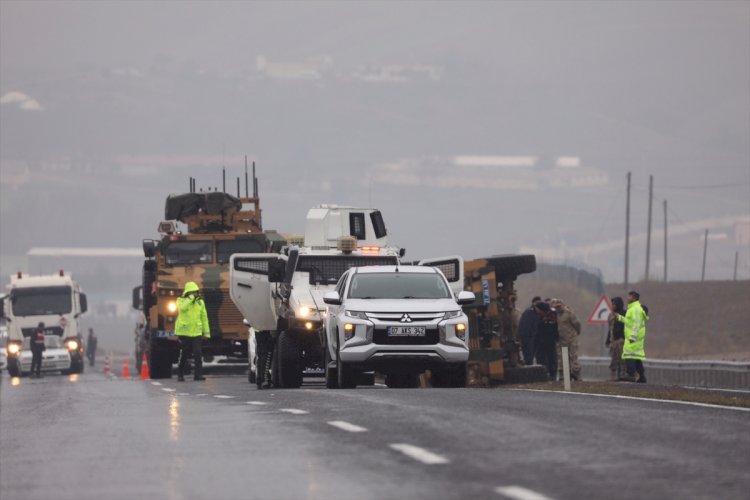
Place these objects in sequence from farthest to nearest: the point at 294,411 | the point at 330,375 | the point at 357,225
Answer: the point at 357,225 → the point at 330,375 → the point at 294,411

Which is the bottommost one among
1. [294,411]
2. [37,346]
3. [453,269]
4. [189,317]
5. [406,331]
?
[37,346]

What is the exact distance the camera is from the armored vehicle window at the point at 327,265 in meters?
26.9

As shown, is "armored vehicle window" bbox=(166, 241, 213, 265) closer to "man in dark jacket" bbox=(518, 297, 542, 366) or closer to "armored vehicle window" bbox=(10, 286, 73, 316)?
"man in dark jacket" bbox=(518, 297, 542, 366)

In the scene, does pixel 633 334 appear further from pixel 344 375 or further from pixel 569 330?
pixel 344 375

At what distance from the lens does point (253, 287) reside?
28953 mm

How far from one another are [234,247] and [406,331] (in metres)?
16.2

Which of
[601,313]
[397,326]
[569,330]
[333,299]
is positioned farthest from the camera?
[601,313]

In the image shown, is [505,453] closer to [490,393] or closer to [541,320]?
[490,393]

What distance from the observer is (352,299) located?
23.7 metres

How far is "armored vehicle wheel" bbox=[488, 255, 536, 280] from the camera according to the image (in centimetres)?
3012

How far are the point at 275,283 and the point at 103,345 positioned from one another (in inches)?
5918

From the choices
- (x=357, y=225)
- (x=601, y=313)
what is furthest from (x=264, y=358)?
(x=601, y=313)

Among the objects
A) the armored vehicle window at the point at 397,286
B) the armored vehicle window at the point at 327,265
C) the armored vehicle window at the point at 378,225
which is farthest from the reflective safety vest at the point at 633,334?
the armored vehicle window at the point at 397,286

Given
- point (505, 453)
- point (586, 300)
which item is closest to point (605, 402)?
point (505, 453)
